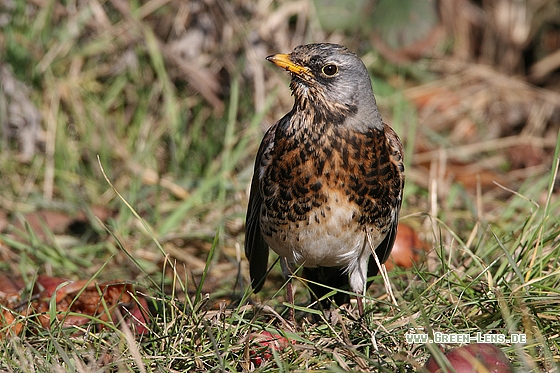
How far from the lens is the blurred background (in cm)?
558

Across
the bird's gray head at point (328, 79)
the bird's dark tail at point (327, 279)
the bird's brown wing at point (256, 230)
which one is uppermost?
the bird's gray head at point (328, 79)

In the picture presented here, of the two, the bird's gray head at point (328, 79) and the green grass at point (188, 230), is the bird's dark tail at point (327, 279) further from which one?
the bird's gray head at point (328, 79)

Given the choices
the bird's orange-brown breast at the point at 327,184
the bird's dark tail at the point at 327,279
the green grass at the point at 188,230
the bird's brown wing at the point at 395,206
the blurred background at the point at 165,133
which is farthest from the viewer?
the blurred background at the point at 165,133

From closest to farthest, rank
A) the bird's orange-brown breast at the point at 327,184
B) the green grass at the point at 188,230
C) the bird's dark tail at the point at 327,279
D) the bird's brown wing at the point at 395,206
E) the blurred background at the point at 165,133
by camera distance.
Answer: the green grass at the point at 188,230 → the bird's orange-brown breast at the point at 327,184 → the bird's brown wing at the point at 395,206 → the bird's dark tail at the point at 327,279 → the blurred background at the point at 165,133

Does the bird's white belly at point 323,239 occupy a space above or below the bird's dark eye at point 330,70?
below

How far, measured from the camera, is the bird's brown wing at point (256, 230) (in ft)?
13.5

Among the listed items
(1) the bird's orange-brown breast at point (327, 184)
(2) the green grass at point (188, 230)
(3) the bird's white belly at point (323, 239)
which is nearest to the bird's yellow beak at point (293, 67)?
(1) the bird's orange-brown breast at point (327, 184)

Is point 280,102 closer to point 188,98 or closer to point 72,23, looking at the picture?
point 188,98

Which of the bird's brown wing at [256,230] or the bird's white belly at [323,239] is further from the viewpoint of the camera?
the bird's brown wing at [256,230]

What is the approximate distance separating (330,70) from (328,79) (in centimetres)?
5

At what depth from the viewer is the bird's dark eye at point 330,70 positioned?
3846 mm

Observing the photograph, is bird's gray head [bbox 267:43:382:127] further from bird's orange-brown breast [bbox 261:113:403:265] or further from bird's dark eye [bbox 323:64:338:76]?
bird's orange-brown breast [bbox 261:113:403:265]

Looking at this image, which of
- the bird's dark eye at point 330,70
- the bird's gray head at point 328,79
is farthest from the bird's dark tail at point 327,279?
the bird's dark eye at point 330,70

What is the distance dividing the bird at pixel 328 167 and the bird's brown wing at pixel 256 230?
8cm
